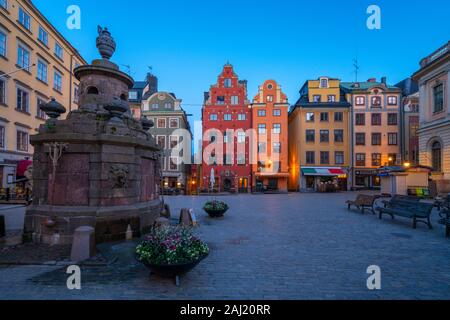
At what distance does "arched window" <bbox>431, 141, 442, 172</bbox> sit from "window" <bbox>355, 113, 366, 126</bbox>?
1243cm

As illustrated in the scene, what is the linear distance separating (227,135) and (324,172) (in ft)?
54.0

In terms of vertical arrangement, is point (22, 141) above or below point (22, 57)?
below

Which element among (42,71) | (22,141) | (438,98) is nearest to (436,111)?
(438,98)

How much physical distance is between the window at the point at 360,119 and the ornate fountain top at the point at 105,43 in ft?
126

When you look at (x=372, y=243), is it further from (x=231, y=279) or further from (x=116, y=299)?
(x=116, y=299)

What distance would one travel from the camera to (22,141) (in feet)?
75.9

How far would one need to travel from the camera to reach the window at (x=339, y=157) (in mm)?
37781

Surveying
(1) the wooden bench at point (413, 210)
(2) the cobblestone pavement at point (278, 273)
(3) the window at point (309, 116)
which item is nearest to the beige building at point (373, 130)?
(3) the window at point (309, 116)

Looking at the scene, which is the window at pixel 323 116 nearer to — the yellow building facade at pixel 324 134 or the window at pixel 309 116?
the yellow building facade at pixel 324 134

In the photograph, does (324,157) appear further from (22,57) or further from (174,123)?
(22,57)

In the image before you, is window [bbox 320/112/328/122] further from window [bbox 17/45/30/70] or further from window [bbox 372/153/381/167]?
window [bbox 17/45/30/70]

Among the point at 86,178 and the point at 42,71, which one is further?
the point at 42,71
